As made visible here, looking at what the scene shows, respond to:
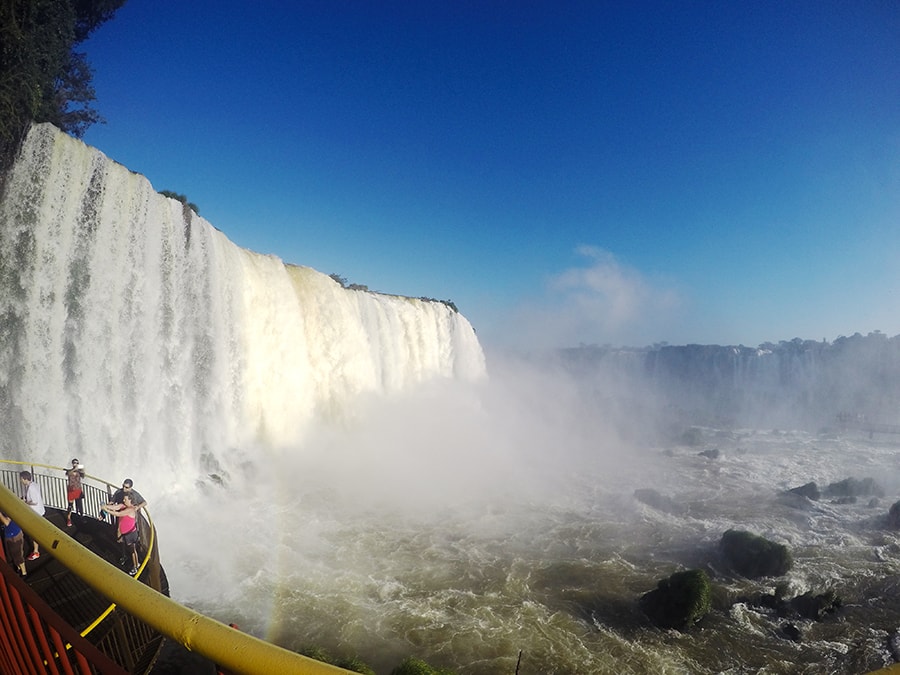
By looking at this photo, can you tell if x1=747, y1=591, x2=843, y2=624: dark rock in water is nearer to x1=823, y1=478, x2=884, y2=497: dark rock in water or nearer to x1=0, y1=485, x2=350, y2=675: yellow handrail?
x1=823, y1=478, x2=884, y2=497: dark rock in water

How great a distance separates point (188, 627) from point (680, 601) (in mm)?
12212

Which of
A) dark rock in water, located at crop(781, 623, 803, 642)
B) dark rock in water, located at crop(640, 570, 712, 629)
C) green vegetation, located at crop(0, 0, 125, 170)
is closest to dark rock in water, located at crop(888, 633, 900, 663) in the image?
dark rock in water, located at crop(781, 623, 803, 642)

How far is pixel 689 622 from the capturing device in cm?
1042

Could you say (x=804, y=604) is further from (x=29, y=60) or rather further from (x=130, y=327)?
(x=29, y=60)

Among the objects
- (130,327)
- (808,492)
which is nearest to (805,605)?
(808,492)

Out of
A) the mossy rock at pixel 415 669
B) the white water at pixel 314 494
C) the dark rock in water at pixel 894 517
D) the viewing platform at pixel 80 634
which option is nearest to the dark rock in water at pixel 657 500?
the white water at pixel 314 494

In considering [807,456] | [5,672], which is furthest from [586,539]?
[807,456]

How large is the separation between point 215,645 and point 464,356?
39180 mm

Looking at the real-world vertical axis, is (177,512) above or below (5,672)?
below

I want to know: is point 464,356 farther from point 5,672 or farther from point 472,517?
→ point 5,672

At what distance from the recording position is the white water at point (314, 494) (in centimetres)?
991

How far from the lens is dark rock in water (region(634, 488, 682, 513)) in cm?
1908

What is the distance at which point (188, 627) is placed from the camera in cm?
133

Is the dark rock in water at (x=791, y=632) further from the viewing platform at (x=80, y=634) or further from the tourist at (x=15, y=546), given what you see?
the tourist at (x=15, y=546)
